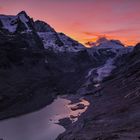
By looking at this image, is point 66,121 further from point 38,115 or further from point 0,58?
point 0,58

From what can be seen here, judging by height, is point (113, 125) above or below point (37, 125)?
below

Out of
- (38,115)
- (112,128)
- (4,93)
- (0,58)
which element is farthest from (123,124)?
(0,58)

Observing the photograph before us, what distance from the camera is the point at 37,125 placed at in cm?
8200

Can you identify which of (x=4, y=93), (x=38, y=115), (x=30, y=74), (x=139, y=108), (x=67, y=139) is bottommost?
(x=67, y=139)

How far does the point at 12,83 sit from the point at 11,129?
76.2 metres

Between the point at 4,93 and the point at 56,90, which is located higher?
the point at 56,90

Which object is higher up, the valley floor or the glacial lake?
the glacial lake

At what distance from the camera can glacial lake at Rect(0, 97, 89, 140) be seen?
70188 millimetres

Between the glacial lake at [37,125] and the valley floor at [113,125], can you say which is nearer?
the valley floor at [113,125]

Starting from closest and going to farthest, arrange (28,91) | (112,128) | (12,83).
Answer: (112,128) < (28,91) < (12,83)

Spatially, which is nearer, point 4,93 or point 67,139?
point 67,139

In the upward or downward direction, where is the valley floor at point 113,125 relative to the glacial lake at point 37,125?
downward

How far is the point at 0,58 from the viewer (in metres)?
174

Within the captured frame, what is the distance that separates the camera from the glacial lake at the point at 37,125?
7019 cm
